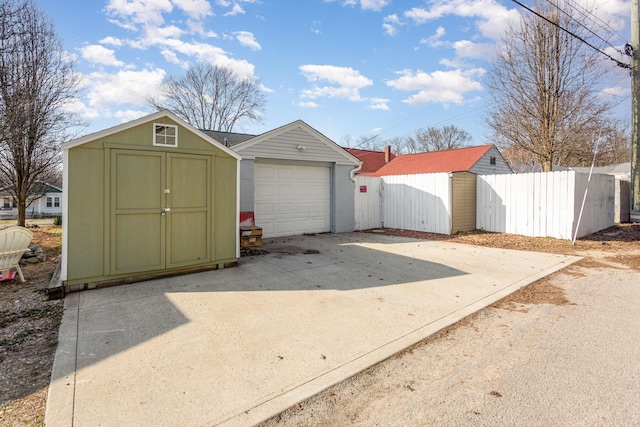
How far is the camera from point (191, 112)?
84.5ft

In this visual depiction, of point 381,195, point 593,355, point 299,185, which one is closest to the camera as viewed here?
point 593,355

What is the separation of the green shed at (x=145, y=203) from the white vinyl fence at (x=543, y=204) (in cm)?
837

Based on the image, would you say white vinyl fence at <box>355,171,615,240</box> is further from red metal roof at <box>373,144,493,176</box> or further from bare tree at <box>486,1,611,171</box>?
red metal roof at <box>373,144,493,176</box>

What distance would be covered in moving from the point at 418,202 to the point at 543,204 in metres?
3.53

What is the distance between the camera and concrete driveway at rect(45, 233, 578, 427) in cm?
206

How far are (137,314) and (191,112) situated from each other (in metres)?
25.6

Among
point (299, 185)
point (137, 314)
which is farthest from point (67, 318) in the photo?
point (299, 185)

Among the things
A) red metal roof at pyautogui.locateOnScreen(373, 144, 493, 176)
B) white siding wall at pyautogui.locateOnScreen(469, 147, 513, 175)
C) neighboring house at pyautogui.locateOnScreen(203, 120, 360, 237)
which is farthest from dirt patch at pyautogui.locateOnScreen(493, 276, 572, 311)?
white siding wall at pyautogui.locateOnScreen(469, 147, 513, 175)

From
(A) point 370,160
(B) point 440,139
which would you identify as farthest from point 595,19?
(B) point 440,139

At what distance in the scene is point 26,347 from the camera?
2.83 m

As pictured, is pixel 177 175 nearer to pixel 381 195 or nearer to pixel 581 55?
pixel 381 195

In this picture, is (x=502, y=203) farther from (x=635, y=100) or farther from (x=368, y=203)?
(x=635, y=100)

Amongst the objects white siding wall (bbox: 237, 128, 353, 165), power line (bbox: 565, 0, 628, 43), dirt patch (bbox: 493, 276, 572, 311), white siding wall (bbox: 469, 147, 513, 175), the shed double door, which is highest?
power line (bbox: 565, 0, 628, 43)

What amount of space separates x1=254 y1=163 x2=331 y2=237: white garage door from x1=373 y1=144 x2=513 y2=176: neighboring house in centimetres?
1070
